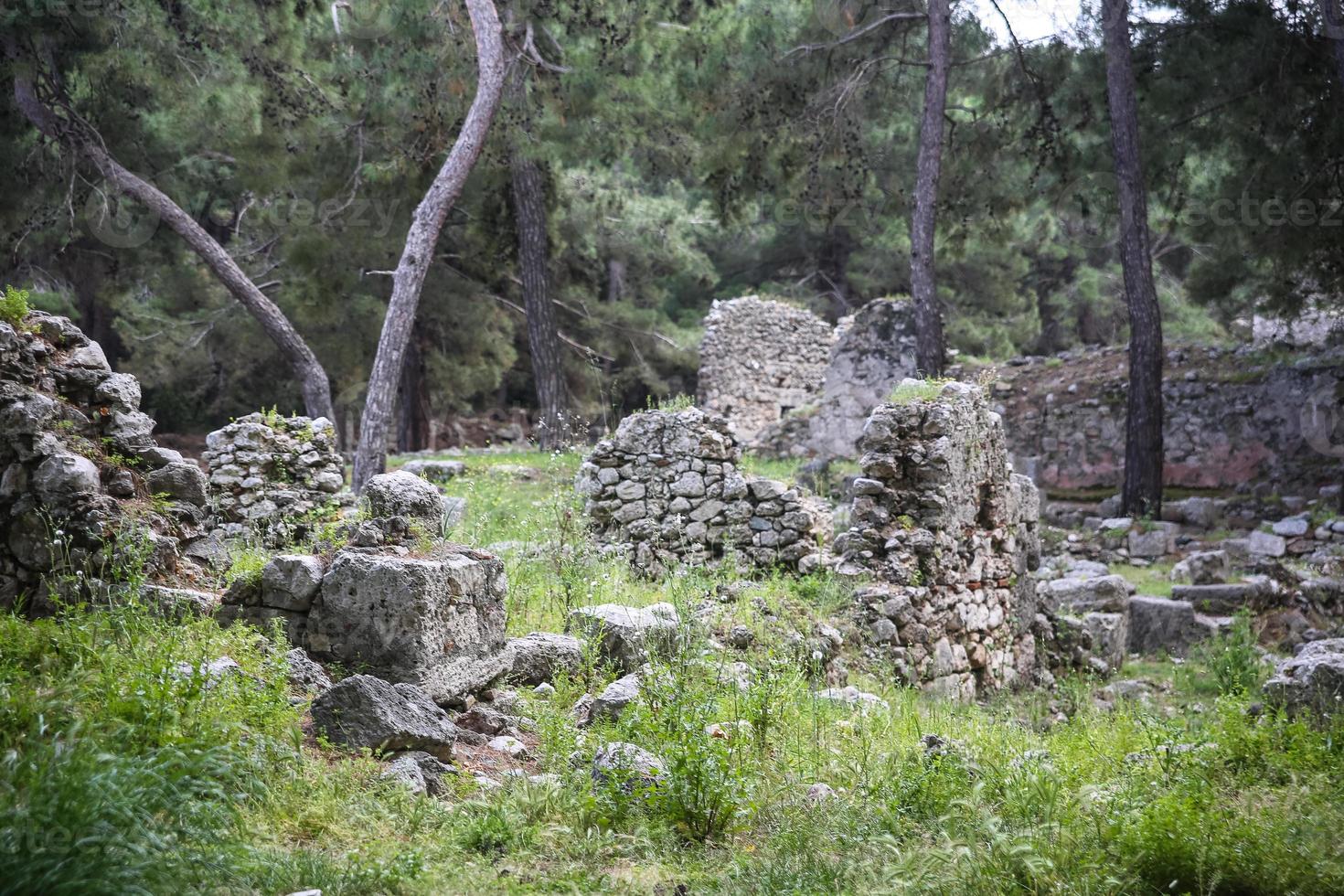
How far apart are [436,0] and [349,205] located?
3.90 metres

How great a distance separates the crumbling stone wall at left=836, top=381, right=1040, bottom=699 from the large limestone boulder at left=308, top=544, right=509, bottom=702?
10.7 feet

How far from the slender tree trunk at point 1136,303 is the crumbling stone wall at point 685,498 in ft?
23.9

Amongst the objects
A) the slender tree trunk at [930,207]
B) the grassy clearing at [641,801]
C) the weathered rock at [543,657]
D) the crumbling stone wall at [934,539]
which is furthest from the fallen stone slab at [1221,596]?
the weathered rock at [543,657]

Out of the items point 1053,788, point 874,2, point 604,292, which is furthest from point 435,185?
point 604,292

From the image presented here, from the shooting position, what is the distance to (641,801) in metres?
4.05

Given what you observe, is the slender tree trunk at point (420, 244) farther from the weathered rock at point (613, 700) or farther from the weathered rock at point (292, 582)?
the weathered rock at point (613, 700)

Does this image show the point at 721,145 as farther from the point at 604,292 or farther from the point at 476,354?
the point at 604,292

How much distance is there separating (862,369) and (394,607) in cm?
1441

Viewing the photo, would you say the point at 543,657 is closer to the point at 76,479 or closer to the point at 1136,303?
the point at 76,479

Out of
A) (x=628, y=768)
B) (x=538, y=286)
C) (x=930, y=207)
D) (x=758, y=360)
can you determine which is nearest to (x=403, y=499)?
(x=628, y=768)

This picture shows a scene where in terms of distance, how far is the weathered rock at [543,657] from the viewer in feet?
18.1

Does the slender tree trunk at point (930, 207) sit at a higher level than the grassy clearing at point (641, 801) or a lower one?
higher

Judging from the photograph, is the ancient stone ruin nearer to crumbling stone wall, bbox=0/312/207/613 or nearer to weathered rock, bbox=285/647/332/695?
weathered rock, bbox=285/647/332/695

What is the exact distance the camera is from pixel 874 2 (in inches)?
677
